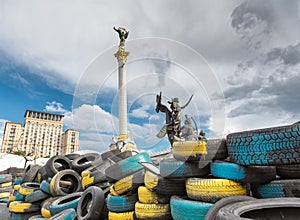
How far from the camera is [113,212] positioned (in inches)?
123

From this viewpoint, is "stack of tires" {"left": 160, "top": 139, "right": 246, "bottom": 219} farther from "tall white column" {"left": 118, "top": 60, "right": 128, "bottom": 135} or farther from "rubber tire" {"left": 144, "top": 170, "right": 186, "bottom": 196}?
"tall white column" {"left": 118, "top": 60, "right": 128, "bottom": 135}

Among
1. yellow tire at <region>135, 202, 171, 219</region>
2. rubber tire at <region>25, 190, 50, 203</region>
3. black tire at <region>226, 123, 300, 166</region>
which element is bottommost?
yellow tire at <region>135, 202, 171, 219</region>

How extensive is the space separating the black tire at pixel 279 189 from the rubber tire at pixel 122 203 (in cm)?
172

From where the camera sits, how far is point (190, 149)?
2629 millimetres

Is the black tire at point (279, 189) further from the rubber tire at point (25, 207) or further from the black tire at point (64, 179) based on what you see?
the rubber tire at point (25, 207)

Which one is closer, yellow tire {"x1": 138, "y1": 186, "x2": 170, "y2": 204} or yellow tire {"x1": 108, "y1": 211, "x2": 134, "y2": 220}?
yellow tire {"x1": 138, "y1": 186, "x2": 170, "y2": 204}

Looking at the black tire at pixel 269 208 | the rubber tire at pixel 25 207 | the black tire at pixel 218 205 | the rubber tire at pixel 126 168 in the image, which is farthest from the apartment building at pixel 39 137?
the black tire at pixel 269 208

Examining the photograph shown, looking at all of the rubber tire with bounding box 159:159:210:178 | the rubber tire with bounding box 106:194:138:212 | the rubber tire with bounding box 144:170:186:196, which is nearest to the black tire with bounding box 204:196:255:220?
the rubber tire with bounding box 159:159:210:178

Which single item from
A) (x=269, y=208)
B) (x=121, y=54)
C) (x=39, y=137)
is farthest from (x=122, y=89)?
(x=39, y=137)

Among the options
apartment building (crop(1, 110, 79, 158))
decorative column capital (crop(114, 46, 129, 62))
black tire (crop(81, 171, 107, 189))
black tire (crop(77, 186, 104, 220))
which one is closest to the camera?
black tire (crop(77, 186, 104, 220))

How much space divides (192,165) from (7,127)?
73.1m

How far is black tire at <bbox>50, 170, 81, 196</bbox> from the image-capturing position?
14.9 feet

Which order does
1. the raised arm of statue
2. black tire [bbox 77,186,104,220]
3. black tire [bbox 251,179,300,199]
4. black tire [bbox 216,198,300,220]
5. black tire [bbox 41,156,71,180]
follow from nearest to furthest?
black tire [bbox 216,198,300,220], black tire [bbox 251,179,300,199], black tire [bbox 77,186,104,220], black tire [bbox 41,156,71,180], the raised arm of statue

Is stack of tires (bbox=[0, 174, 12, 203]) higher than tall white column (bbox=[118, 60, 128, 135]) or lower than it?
lower
